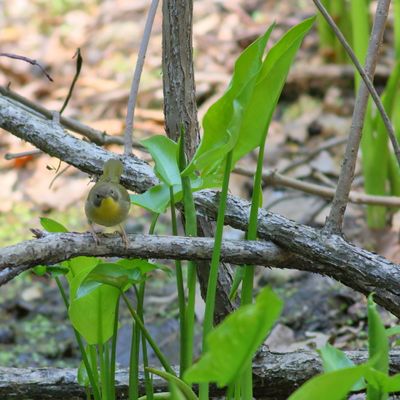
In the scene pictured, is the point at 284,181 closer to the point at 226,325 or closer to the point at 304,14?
the point at 226,325

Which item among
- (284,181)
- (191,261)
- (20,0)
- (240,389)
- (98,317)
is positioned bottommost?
(240,389)

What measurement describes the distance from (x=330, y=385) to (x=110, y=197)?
83 centimetres

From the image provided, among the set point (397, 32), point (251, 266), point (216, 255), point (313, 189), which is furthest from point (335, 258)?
point (397, 32)

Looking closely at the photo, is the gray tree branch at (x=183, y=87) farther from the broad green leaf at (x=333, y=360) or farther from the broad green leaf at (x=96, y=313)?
the broad green leaf at (x=333, y=360)

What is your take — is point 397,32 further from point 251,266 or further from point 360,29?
point 251,266

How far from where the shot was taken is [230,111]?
1.44 meters

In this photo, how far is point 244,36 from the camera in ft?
16.7

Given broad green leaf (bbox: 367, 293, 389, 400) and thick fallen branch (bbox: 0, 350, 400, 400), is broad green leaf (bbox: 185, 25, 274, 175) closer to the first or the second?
broad green leaf (bbox: 367, 293, 389, 400)

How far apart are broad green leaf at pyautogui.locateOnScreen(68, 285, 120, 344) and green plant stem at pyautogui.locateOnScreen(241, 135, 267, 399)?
0.26 meters

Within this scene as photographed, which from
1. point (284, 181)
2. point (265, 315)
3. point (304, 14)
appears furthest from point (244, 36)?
point (265, 315)

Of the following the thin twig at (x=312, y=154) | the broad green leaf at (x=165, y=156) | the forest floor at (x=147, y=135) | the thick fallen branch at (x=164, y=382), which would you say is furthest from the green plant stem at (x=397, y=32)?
the broad green leaf at (x=165, y=156)

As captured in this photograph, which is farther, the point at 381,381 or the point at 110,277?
the point at 110,277

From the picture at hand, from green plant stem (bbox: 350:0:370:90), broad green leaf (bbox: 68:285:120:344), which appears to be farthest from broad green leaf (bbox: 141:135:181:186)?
green plant stem (bbox: 350:0:370:90)

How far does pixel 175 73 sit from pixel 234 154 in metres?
0.59
